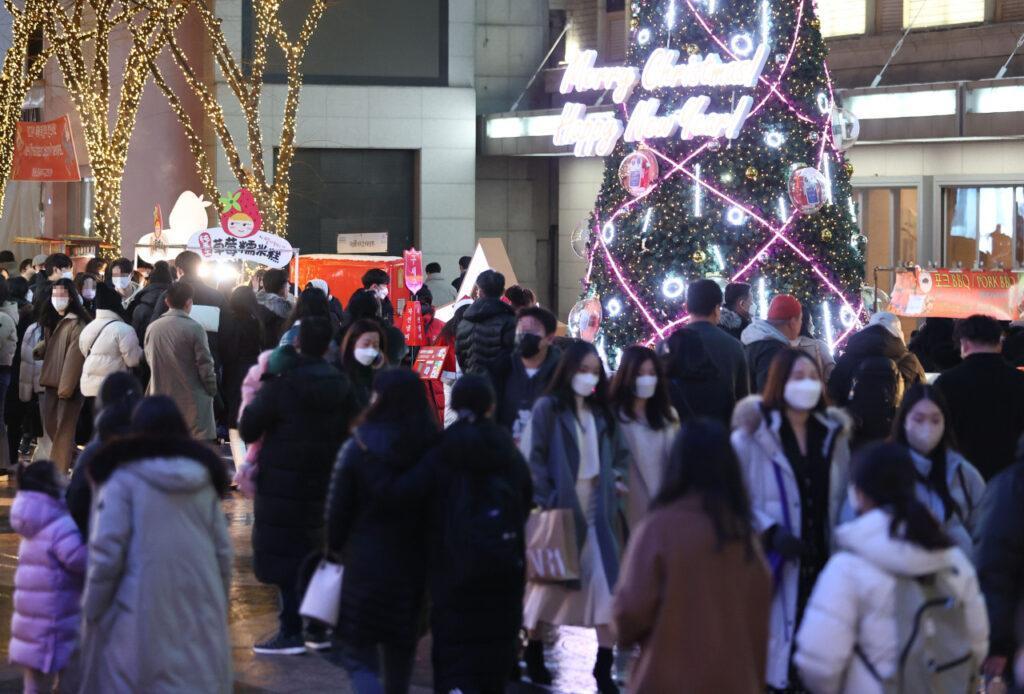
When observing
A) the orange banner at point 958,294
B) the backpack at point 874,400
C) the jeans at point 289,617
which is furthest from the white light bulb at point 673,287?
the jeans at point 289,617

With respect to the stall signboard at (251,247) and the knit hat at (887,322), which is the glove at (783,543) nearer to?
the knit hat at (887,322)

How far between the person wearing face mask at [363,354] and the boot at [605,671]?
2144mm

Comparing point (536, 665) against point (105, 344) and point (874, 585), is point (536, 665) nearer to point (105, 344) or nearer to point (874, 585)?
point (874, 585)

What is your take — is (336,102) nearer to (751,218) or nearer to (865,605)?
(751,218)

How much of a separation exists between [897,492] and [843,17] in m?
22.3

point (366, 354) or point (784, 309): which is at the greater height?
point (784, 309)

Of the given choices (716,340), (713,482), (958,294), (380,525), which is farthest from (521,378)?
(958,294)

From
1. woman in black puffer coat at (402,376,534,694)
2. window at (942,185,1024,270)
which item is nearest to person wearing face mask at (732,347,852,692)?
woman in black puffer coat at (402,376,534,694)

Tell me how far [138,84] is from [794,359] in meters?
24.5

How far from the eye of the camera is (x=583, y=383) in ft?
27.2

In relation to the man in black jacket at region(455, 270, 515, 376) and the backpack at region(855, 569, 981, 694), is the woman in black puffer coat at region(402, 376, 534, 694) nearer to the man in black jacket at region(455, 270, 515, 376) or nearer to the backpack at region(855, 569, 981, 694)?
the backpack at region(855, 569, 981, 694)

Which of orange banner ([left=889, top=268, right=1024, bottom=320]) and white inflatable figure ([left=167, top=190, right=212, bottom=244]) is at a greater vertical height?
white inflatable figure ([left=167, top=190, right=212, bottom=244])

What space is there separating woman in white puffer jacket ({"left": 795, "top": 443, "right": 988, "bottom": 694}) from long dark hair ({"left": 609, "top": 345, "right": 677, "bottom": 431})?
121 inches

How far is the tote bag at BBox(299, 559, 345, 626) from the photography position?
6.97 meters
